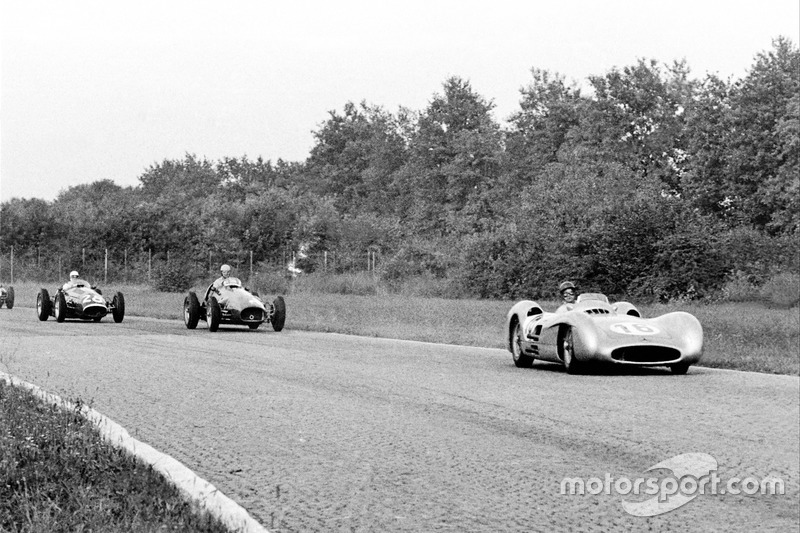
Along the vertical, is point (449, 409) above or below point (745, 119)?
below

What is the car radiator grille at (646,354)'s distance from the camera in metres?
12.6

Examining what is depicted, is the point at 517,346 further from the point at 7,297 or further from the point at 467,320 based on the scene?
the point at 7,297

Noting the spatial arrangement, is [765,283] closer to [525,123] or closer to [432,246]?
[432,246]

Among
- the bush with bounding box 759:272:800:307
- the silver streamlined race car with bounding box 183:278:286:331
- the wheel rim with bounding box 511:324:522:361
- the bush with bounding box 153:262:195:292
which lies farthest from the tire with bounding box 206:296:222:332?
the bush with bounding box 153:262:195:292

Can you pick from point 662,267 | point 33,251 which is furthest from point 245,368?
point 33,251

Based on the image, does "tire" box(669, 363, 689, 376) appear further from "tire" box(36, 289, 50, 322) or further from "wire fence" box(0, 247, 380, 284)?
"wire fence" box(0, 247, 380, 284)

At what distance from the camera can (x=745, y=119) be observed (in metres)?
→ 46.3

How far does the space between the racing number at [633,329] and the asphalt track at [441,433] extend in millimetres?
496

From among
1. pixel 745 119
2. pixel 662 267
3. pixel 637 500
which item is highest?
pixel 745 119

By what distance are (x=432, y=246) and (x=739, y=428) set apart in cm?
4049

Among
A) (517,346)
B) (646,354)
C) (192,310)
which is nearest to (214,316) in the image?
(192,310)

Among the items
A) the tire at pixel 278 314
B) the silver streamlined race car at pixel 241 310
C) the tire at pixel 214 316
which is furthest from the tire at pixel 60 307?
the tire at pixel 278 314

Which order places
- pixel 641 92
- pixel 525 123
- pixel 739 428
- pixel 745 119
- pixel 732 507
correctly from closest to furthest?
pixel 732 507, pixel 739 428, pixel 745 119, pixel 641 92, pixel 525 123

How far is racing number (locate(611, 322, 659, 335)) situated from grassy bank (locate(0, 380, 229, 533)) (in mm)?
6707
